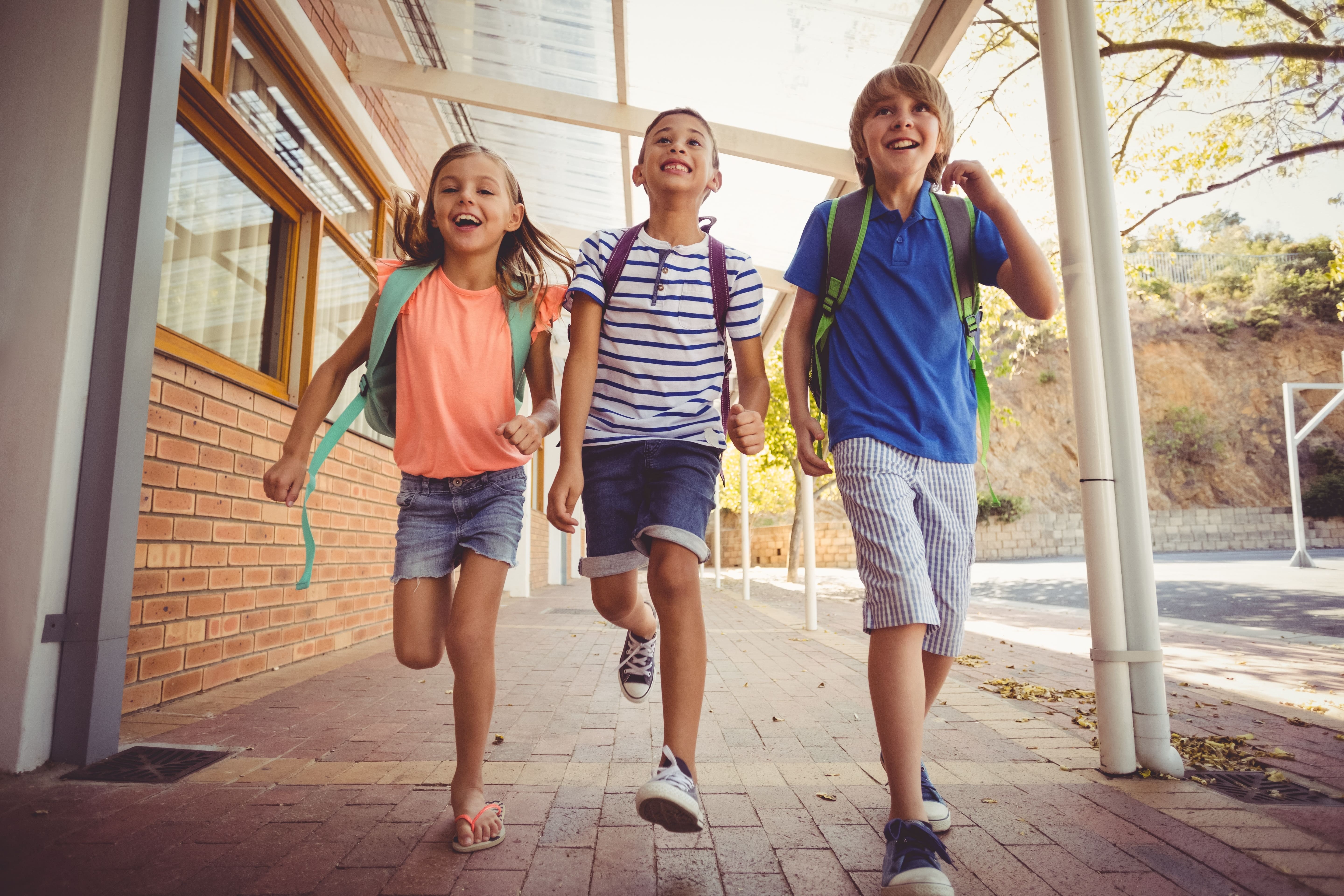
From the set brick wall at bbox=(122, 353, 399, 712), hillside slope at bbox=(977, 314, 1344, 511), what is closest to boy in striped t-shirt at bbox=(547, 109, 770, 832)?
brick wall at bbox=(122, 353, 399, 712)

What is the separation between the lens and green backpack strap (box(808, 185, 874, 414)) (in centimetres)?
211

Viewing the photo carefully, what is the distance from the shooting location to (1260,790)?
226 centimetres

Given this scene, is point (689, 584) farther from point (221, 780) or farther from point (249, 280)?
point (249, 280)

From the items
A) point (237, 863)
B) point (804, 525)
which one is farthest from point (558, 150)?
point (237, 863)

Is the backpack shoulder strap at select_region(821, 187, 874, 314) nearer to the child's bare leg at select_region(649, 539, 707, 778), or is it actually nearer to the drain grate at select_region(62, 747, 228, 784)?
the child's bare leg at select_region(649, 539, 707, 778)

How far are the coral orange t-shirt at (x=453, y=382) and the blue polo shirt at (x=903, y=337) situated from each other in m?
0.79

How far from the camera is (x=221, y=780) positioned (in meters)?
2.32

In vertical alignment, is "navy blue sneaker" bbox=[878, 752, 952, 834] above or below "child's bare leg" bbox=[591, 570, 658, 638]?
below

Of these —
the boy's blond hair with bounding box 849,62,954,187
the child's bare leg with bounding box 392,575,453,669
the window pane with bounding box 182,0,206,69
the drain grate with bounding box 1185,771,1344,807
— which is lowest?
the drain grate with bounding box 1185,771,1344,807

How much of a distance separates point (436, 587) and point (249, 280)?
9.59ft

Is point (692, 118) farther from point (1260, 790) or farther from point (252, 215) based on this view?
point (252, 215)

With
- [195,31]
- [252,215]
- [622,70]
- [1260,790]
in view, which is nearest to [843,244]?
[1260,790]

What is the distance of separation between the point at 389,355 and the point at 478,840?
127cm

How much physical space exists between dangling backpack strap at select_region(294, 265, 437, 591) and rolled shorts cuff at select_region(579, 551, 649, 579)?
66cm
